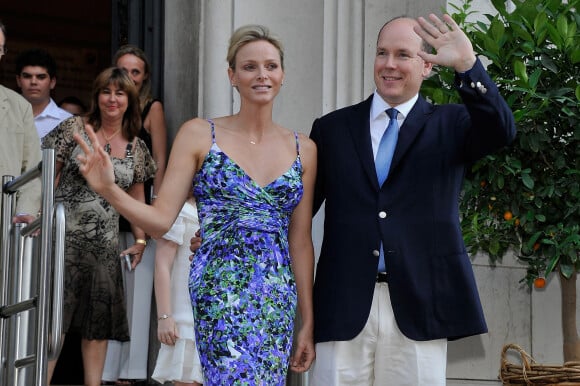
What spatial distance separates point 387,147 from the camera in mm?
4867

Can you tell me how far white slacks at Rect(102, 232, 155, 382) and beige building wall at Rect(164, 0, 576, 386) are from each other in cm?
99

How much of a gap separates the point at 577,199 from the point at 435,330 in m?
1.55

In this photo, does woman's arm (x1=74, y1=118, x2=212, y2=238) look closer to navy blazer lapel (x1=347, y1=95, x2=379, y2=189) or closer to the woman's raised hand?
the woman's raised hand

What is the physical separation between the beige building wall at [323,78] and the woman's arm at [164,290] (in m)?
0.74

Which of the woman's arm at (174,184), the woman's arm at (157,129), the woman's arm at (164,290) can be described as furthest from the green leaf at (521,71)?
the woman's arm at (157,129)

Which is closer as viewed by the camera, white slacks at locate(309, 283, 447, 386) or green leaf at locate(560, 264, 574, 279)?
white slacks at locate(309, 283, 447, 386)

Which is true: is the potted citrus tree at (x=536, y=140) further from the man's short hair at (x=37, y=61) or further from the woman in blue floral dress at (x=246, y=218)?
the man's short hair at (x=37, y=61)

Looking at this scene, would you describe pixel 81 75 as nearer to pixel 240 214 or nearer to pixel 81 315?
pixel 81 315

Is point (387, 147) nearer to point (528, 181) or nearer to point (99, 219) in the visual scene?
point (528, 181)

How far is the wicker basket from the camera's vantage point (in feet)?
18.5

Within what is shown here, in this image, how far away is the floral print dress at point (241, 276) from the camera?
4.56m

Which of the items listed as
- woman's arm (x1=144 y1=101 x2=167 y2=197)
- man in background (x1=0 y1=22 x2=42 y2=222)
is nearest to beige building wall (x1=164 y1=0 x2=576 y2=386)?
woman's arm (x1=144 y1=101 x2=167 y2=197)

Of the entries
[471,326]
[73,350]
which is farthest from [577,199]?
[73,350]

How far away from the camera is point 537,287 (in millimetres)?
6758
